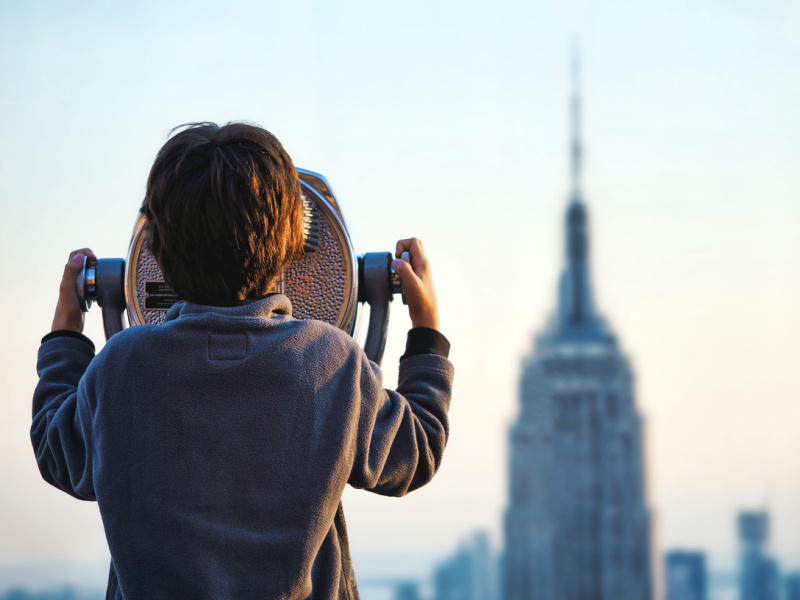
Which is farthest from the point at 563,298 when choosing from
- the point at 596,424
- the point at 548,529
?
the point at 548,529

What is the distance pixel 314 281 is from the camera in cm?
92

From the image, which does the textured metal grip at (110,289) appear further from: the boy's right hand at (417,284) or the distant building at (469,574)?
the distant building at (469,574)

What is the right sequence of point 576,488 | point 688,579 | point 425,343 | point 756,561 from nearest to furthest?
point 425,343 → point 576,488 → point 756,561 → point 688,579

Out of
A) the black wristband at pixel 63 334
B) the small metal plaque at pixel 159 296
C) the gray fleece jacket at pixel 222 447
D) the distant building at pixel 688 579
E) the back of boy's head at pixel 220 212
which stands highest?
the back of boy's head at pixel 220 212

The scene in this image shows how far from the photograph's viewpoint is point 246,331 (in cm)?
71

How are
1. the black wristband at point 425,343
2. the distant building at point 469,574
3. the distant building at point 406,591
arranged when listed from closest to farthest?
the black wristband at point 425,343 → the distant building at point 406,591 → the distant building at point 469,574

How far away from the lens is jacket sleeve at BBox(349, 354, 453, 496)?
720mm

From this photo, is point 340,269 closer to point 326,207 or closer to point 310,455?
point 326,207

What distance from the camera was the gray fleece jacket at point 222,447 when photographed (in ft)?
2.23

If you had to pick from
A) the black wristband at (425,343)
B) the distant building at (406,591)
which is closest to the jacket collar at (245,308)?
the black wristband at (425,343)

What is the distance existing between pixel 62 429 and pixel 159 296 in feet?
0.72

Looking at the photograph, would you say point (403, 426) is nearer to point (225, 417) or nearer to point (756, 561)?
point (225, 417)

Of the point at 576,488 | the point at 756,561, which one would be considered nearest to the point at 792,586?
the point at 756,561

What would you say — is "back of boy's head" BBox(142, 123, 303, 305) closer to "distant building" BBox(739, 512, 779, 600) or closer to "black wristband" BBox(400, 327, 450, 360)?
"black wristband" BBox(400, 327, 450, 360)
